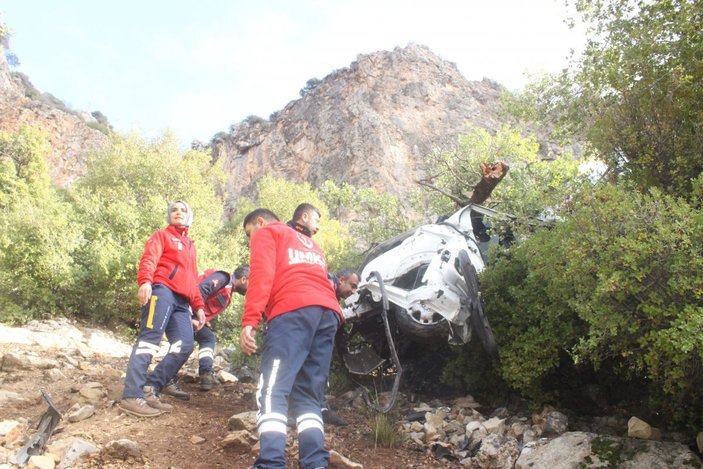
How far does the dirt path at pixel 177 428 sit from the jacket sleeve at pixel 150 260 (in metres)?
1.04

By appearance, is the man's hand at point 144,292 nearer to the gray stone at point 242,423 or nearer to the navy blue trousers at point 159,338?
the navy blue trousers at point 159,338

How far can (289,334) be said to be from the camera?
3.37 meters

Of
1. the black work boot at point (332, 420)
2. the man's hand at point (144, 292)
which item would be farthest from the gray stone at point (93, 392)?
the black work boot at point (332, 420)

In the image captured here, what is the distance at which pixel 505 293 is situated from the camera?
213 inches

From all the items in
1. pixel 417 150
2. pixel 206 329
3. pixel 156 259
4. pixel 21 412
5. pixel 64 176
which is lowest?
pixel 21 412

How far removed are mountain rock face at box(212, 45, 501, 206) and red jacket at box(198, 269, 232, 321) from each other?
3477 cm

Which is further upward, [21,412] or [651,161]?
[651,161]

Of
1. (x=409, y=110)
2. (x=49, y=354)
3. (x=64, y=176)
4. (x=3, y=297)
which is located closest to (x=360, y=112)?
(x=409, y=110)

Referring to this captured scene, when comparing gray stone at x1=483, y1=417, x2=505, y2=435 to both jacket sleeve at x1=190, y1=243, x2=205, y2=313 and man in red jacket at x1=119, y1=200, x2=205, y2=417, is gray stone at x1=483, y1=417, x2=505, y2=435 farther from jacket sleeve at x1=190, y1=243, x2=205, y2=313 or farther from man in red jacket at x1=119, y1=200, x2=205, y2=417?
jacket sleeve at x1=190, y1=243, x2=205, y2=313

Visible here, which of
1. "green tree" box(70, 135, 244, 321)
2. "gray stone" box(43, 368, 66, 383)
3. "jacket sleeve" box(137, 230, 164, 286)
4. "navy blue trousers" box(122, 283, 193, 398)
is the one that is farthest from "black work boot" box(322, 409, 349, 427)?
"green tree" box(70, 135, 244, 321)

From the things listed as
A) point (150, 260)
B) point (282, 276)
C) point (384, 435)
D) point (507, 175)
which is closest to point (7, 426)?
point (150, 260)

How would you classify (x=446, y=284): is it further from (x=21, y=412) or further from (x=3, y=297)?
(x=3, y=297)

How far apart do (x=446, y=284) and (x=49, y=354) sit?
5173mm

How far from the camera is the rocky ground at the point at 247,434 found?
3502mm
